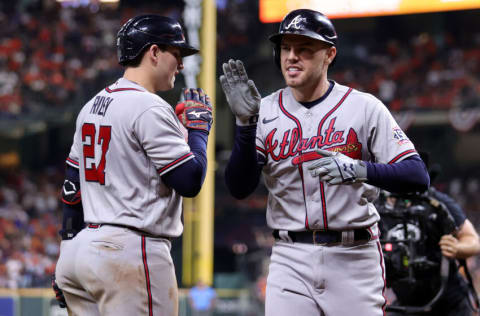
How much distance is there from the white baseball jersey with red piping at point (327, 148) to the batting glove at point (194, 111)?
0.27 meters

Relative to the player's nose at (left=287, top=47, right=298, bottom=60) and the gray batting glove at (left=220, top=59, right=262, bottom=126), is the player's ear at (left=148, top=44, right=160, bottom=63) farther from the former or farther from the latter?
the player's nose at (left=287, top=47, right=298, bottom=60)

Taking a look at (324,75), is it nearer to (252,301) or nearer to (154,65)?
(154,65)

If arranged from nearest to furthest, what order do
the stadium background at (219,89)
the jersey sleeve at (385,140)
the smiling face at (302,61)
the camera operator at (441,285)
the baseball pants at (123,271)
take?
the baseball pants at (123,271)
the jersey sleeve at (385,140)
the smiling face at (302,61)
the camera operator at (441,285)
the stadium background at (219,89)

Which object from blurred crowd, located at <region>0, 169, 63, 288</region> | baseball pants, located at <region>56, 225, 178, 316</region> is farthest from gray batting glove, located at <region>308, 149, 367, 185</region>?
blurred crowd, located at <region>0, 169, 63, 288</region>

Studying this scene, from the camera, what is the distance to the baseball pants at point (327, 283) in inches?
118

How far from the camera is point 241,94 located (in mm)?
3008

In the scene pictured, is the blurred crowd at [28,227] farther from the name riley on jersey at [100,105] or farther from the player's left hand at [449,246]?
the name riley on jersey at [100,105]

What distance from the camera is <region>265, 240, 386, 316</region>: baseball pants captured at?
299cm

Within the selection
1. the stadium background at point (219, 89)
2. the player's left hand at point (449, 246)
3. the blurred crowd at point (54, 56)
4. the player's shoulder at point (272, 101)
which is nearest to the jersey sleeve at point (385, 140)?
the player's shoulder at point (272, 101)

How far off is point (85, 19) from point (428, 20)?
9.57 m

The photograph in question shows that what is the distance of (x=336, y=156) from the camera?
9.41ft

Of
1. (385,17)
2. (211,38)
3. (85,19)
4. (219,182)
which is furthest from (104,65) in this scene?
(385,17)

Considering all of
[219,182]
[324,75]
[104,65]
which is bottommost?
[219,182]

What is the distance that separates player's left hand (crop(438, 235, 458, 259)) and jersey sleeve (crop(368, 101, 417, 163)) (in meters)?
1.59
